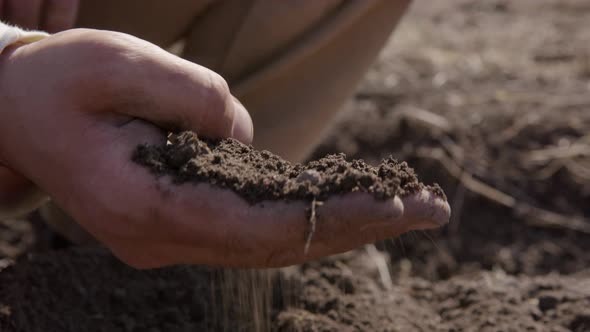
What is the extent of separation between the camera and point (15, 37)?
1.18 metres

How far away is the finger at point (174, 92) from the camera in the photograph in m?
1.08

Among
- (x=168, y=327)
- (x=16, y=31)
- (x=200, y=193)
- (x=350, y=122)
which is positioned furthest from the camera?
(x=350, y=122)

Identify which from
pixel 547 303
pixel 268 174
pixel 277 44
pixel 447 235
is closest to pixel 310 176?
pixel 268 174

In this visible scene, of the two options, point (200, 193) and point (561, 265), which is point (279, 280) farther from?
point (561, 265)

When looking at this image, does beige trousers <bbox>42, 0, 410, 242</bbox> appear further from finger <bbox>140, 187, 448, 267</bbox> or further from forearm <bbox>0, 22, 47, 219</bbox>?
finger <bbox>140, 187, 448, 267</bbox>

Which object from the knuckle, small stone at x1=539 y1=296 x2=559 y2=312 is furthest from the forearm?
small stone at x1=539 y1=296 x2=559 y2=312

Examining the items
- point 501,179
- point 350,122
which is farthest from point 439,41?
point 501,179

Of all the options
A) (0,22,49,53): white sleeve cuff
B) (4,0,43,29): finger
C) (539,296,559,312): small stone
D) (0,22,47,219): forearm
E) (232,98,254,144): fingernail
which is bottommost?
(539,296,559,312): small stone

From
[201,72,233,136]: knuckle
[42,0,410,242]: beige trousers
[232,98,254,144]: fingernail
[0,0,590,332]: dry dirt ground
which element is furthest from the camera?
[42,0,410,242]: beige trousers

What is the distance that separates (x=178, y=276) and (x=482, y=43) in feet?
8.76

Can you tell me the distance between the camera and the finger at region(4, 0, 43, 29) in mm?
1536

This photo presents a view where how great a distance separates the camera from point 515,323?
1.49m

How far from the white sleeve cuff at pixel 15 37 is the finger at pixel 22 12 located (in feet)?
1.21

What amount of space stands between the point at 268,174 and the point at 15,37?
493mm
